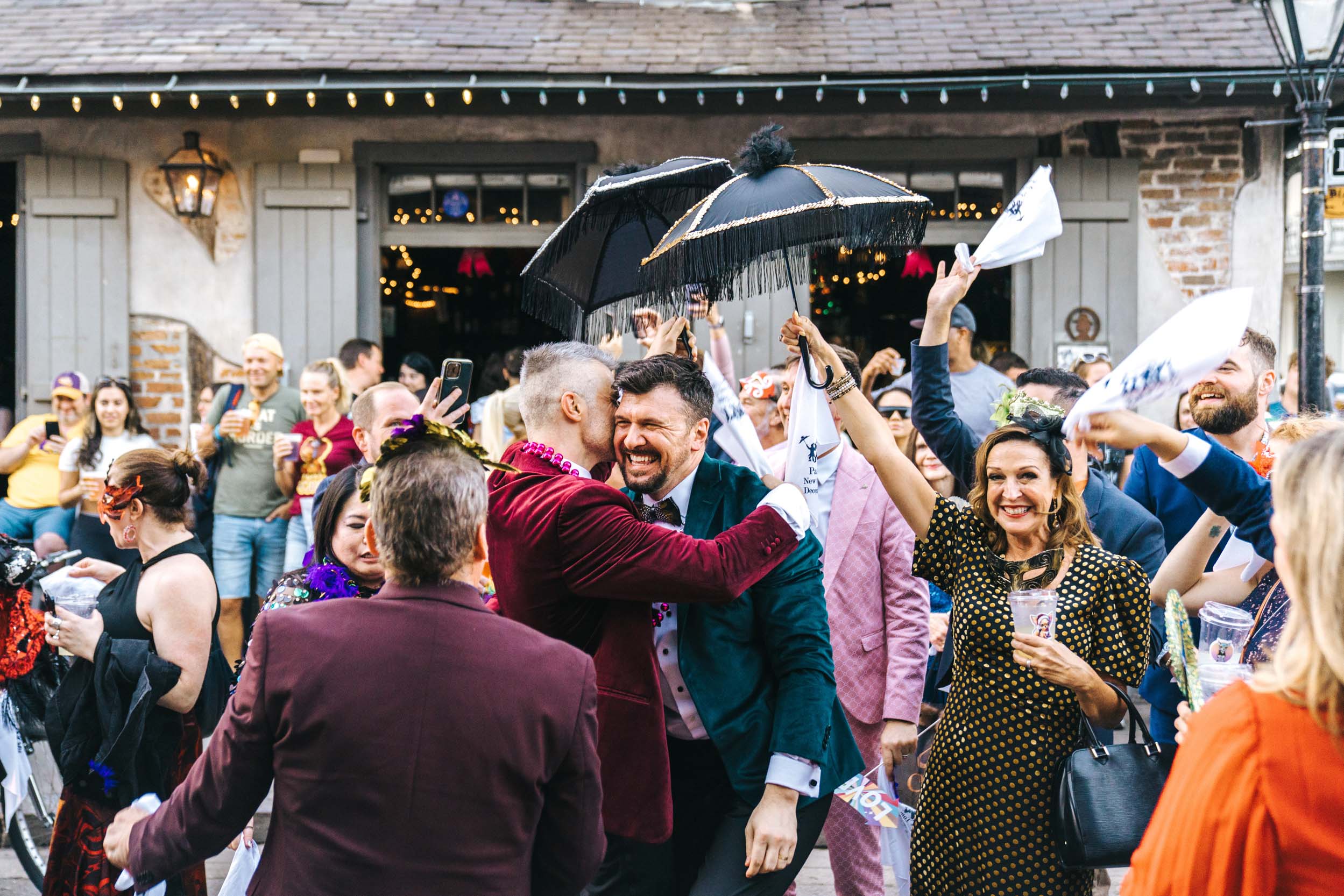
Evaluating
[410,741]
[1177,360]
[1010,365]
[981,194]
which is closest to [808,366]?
[1177,360]

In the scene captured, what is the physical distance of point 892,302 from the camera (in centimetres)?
1011

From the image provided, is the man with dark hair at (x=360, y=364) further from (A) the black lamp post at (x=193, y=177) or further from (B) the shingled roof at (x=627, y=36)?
(B) the shingled roof at (x=627, y=36)

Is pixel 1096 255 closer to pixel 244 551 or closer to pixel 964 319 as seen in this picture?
pixel 964 319

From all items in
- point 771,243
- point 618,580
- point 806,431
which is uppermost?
point 771,243

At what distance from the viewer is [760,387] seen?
5.71 meters

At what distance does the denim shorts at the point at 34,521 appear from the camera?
7.30 meters

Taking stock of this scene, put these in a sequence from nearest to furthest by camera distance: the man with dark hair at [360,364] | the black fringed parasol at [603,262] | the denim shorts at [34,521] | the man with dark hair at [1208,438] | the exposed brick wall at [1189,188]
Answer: the man with dark hair at [1208,438] → the black fringed parasol at [603,262] → the denim shorts at [34,521] → the man with dark hair at [360,364] → the exposed brick wall at [1189,188]

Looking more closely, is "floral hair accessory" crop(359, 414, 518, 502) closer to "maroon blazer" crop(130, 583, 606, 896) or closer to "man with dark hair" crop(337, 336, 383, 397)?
"maroon blazer" crop(130, 583, 606, 896)

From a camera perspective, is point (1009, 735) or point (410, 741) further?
point (1009, 735)

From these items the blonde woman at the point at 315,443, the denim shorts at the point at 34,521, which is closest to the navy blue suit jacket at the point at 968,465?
the blonde woman at the point at 315,443

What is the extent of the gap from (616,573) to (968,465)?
5.33 ft

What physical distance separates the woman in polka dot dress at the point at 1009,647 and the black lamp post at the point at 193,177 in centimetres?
624

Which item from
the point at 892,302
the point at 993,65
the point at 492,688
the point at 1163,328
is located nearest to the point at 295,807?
the point at 492,688

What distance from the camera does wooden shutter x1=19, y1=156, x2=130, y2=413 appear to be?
827cm
